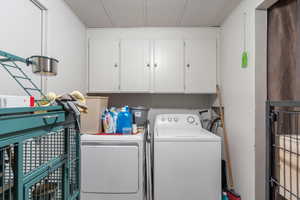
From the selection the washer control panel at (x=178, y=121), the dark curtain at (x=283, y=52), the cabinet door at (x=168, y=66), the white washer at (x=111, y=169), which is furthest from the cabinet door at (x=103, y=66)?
the dark curtain at (x=283, y=52)

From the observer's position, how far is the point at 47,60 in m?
0.91

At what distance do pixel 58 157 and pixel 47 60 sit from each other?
506 millimetres

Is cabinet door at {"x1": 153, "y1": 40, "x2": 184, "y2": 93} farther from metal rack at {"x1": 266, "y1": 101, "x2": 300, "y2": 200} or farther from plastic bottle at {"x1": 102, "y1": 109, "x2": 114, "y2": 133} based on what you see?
metal rack at {"x1": 266, "y1": 101, "x2": 300, "y2": 200}

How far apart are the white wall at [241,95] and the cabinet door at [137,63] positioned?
105cm

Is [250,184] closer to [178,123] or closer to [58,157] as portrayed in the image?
[178,123]

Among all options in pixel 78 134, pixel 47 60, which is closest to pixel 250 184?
pixel 78 134

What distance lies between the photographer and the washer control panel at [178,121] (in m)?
2.32

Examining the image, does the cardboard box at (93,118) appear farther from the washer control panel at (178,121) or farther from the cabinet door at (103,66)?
the washer control panel at (178,121)

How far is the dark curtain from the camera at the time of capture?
52.6 inches

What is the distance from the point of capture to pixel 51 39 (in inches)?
65.8

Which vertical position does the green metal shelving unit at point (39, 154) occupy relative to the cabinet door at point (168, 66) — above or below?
below

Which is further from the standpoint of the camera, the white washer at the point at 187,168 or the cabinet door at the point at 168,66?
the cabinet door at the point at 168,66

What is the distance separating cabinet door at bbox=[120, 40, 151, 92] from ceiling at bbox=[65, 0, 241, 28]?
11.4 inches

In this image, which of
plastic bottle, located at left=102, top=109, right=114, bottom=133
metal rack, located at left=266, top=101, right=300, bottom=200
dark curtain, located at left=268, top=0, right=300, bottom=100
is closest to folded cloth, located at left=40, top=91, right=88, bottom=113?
plastic bottle, located at left=102, top=109, right=114, bottom=133
